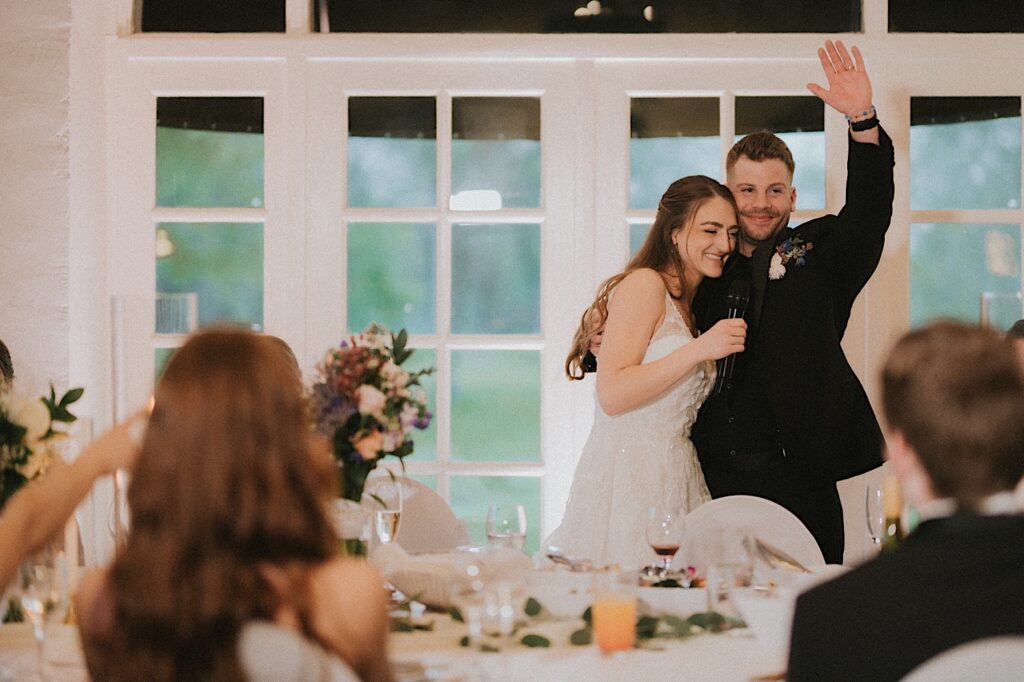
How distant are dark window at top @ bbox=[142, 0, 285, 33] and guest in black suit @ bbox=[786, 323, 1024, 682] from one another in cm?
323

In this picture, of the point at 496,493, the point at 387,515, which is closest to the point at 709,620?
the point at 387,515

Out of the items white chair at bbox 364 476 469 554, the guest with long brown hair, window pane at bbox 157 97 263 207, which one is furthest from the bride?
the guest with long brown hair

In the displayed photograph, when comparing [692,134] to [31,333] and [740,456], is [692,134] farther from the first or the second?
[31,333]

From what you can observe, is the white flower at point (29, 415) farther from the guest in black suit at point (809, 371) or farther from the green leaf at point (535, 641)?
the guest in black suit at point (809, 371)

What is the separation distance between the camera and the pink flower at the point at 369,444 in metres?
2.38

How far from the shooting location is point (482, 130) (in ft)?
13.5

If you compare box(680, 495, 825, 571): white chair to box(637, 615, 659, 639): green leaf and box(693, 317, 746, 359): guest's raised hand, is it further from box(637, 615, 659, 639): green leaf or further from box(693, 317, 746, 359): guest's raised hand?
box(637, 615, 659, 639): green leaf

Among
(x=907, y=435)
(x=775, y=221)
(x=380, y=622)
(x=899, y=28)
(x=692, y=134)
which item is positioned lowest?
(x=380, y=622)

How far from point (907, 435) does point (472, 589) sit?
2.33ft

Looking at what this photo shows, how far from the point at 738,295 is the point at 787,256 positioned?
8.3 inches

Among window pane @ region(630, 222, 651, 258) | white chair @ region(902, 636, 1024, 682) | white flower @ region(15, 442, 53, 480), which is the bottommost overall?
white chair @ region(902, 636, 1024, 682)

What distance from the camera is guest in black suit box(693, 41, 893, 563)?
10.9ft

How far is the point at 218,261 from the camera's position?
4168mm

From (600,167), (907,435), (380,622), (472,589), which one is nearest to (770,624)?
(472,589)
